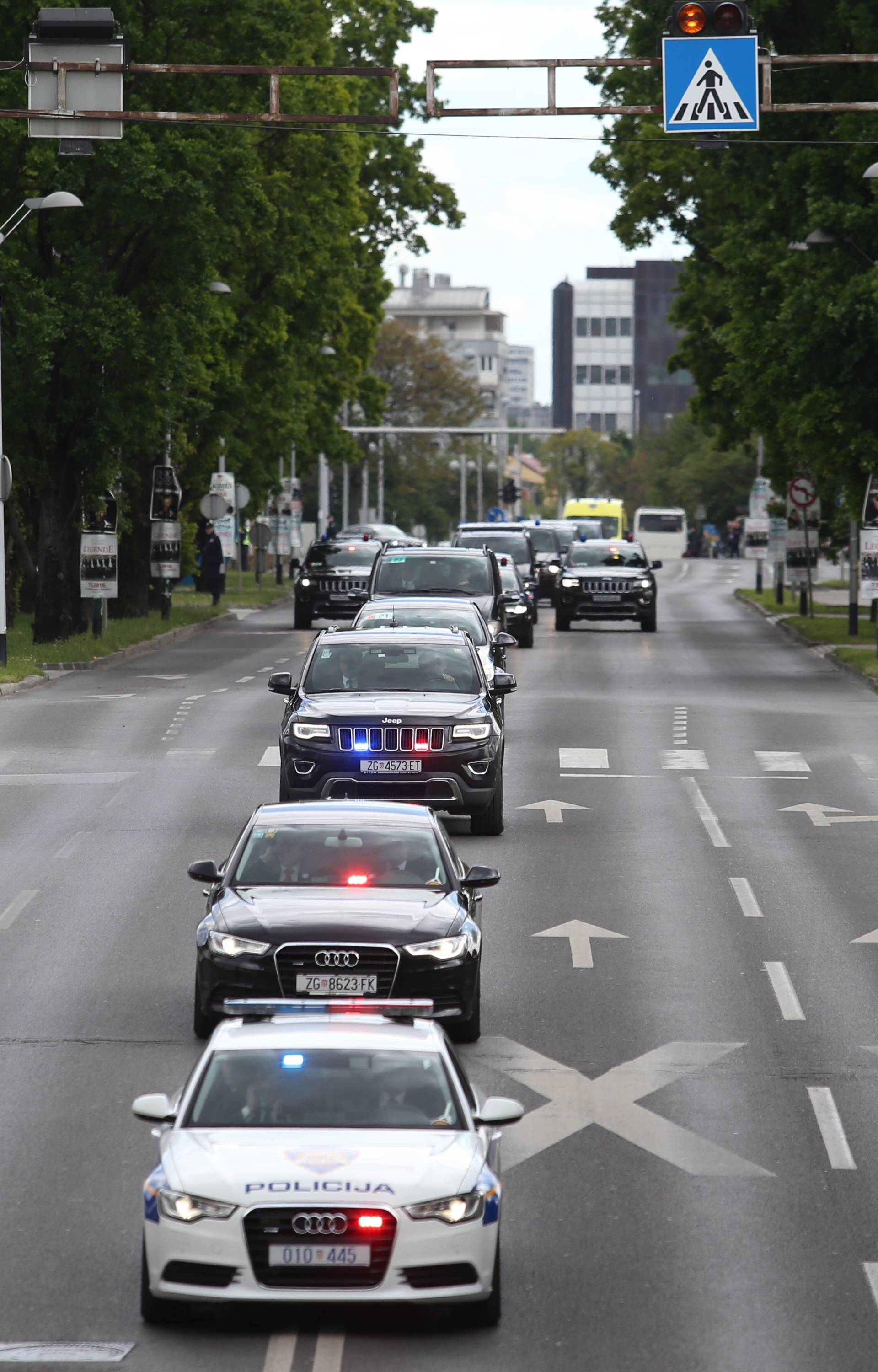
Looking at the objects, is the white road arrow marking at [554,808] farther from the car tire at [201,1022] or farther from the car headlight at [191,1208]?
the car headlight at [191,1208]

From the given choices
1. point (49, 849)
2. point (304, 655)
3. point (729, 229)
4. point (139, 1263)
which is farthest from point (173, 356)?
point (139, 1263)

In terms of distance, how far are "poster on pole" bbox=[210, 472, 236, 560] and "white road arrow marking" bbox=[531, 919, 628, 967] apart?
42812 mm

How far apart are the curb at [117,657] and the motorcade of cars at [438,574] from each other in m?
5.56

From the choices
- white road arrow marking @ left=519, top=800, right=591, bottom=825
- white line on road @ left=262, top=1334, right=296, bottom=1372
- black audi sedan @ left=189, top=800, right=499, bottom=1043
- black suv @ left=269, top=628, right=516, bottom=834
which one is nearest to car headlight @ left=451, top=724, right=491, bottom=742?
black suv @ left=269, top=628, right=516, bottom=834

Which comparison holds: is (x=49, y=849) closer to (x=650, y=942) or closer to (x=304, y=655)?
(x=650, y=942)

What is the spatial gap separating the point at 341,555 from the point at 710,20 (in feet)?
103

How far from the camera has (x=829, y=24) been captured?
37.0m

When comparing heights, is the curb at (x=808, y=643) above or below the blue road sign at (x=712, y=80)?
below

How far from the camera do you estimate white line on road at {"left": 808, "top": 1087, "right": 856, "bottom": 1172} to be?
1047 centimetres

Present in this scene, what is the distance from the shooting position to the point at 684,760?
1018 inches

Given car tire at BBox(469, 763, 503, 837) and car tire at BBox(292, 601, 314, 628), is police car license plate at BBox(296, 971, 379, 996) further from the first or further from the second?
car tire at BBox(292, 601, 314, 628)

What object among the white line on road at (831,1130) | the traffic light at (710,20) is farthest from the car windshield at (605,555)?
the white line on road at (831,1130)

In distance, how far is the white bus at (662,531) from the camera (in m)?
122

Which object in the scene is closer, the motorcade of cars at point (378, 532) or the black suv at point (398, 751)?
the black suv at point (398, 751)
